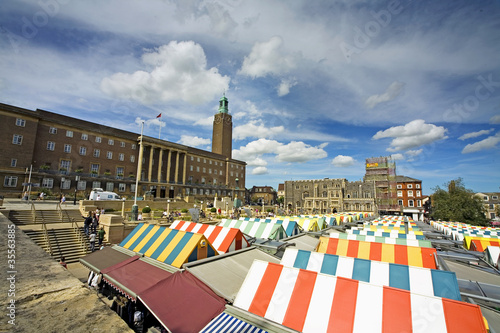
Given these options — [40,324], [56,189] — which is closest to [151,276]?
[40,324]

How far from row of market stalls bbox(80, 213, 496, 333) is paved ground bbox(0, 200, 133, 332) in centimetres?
217

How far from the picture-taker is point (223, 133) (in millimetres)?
78750

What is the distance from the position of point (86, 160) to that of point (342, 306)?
51656mm

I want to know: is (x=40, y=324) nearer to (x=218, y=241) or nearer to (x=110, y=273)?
(x=110, y=273)

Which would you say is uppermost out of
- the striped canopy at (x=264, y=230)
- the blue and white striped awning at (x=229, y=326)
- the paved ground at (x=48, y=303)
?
the paved ground at (x=48, y=303)

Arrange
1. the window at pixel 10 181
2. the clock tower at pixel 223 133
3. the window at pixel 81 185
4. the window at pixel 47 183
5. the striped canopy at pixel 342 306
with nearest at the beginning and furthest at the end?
the striped canopy at pixel 342 306
the window at pixel 10 181
the window at pixel 47 183
the window at pixel 81 185
the clock tower at pixel 223 133

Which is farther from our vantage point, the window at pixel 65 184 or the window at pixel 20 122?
the window at pixel 65 184

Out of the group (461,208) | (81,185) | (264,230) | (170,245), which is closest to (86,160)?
(81,185)

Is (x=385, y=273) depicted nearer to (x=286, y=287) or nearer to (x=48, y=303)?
(x=286, y=287)

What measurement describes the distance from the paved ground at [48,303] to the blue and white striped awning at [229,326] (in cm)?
206

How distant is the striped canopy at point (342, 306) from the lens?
3016 millimetres

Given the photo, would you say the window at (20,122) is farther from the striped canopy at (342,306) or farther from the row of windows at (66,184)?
the striped canopy at (342,306)

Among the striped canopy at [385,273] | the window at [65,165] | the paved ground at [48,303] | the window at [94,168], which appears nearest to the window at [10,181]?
the window at [65,165]

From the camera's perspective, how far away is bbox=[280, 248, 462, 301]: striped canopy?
14.4ft
